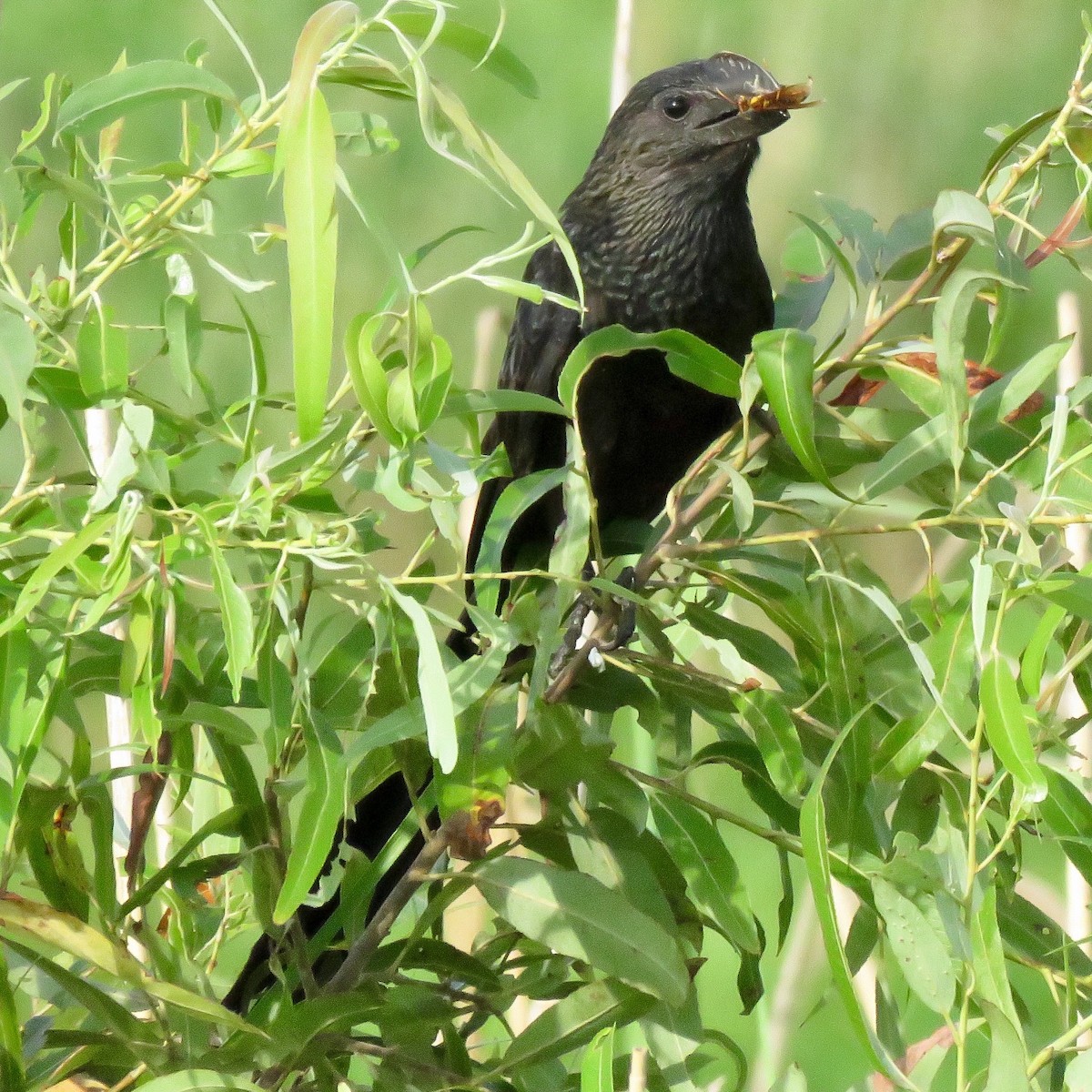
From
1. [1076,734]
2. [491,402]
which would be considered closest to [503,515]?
[491,402]

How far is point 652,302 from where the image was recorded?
1372 millimetres

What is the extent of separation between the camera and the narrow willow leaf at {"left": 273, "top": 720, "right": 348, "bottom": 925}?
64cm

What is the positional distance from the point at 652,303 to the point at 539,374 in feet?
0.45

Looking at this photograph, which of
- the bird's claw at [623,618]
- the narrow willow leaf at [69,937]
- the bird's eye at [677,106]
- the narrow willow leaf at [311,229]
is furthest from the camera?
the bird's eye at [677,106]

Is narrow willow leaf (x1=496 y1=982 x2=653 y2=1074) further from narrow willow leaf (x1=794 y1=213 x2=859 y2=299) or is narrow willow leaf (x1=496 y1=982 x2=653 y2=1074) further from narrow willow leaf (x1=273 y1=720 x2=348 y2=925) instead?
narrow willow leaf (x1=794 y1=213 x2=859 y2=299)

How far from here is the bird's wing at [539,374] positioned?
53.9 inches

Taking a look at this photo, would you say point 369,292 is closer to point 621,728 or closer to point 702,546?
point 621,728

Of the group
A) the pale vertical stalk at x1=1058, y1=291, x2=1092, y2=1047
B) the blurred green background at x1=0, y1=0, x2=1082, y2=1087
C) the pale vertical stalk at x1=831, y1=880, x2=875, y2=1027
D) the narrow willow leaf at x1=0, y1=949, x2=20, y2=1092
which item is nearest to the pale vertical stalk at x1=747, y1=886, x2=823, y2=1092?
the pale vertical stalk at x1=831, y1=880, x2=875, y2=1027

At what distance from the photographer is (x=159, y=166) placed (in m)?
0.68

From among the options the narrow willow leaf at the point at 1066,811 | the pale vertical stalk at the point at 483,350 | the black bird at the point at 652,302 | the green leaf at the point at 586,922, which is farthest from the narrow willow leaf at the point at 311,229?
the pale vertical stalk at the point at 483,350

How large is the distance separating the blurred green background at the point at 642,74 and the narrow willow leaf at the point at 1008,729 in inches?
68.4

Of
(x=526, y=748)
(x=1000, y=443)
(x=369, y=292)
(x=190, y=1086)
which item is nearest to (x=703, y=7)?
(x=369, y=292)

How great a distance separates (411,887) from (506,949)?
0.10m

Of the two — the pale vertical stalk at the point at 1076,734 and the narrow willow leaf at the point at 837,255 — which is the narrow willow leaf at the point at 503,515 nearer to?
the narrow willow leaf at the point at 837,255
